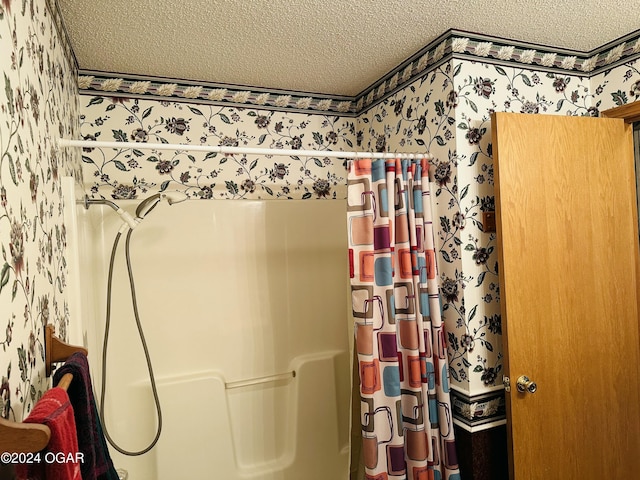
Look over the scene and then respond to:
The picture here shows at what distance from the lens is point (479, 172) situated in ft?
6.07

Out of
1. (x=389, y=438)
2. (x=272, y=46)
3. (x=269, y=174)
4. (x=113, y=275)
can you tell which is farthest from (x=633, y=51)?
(x=113, y=275)

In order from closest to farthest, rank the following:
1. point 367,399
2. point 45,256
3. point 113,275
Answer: point 45,256
point 367,399
point 113,275

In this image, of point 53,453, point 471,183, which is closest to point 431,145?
point 471,183

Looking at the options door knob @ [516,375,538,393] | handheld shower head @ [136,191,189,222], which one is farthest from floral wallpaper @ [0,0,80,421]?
door knob @ [516,375,538,393]

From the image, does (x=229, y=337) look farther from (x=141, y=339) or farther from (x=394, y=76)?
(x=394, y=76)

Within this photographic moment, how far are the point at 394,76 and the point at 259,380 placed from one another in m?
1.59

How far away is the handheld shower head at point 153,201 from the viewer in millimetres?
1935

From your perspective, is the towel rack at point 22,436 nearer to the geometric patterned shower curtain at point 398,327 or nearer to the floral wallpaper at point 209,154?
the geometric patterned shower curtain at point 398,327

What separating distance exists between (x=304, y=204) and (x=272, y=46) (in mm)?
808

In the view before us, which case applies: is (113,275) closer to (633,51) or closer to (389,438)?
(389,438)

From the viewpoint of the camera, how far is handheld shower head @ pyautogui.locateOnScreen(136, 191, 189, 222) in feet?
6.35

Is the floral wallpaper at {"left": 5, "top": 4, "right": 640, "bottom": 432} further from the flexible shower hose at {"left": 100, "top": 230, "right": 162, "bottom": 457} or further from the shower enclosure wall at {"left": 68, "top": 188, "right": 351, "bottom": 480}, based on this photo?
the flexible shower hose at {"left": 100, "top": 230, "right": 162, "bottom": 457}

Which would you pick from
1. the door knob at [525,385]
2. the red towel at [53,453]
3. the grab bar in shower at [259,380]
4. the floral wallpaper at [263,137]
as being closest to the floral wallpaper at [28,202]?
the floral wallpaper at [263,137]

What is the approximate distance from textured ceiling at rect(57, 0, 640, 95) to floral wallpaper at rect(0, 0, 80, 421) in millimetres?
321
